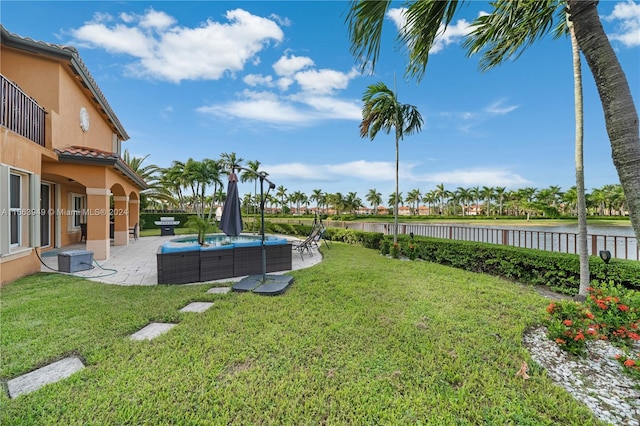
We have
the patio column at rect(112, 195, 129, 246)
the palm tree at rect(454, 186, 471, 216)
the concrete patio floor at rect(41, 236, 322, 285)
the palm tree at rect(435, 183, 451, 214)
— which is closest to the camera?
the concrete patio floor at rect(41, 236, 322, 285)

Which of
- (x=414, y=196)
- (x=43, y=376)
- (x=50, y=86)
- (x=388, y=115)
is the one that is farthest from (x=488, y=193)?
(x=43, y=376)

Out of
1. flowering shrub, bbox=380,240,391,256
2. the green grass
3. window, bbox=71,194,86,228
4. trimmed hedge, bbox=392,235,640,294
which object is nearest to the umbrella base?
the green grass

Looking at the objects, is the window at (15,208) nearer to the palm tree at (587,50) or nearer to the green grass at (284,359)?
the green grass at (284,359)

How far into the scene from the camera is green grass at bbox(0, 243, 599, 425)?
2.02 m

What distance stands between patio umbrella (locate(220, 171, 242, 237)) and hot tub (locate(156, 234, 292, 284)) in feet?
1.53

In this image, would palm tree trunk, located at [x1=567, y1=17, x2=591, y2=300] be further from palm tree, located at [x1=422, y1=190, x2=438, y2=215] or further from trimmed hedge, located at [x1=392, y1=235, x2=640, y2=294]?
palm tree, located at [x1=422, y1=190, x2=438, y2=215]

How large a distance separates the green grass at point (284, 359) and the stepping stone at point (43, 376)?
0.10 m

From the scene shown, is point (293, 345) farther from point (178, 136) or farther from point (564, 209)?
point (564, 209)

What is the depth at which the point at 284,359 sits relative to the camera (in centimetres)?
274

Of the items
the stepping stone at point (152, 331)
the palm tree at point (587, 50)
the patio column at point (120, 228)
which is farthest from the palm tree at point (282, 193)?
the palm tree at point (587, 50)

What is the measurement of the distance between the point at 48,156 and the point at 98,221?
2.03 metres

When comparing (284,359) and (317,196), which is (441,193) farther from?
(284,359)

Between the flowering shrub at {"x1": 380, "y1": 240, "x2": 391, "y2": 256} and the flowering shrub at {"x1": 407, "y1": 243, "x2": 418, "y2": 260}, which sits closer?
the flowering shrub at {"x1": 407, "y1": 243, "x2": 418, "y2": 260}

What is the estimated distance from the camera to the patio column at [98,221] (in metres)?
7.55
